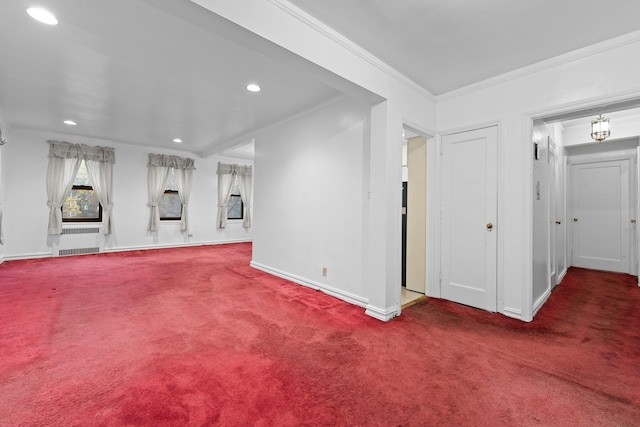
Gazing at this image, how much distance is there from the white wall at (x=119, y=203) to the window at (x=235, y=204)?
0.26 m

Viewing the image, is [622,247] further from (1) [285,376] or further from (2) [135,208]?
(2) [135,208]

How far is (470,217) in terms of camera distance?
10.8 ft

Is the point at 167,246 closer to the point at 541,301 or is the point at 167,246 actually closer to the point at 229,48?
the point at 229,48

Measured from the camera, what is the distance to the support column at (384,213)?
2.88m

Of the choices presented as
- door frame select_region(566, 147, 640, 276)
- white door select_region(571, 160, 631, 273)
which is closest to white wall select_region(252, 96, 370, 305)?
door frame select_region(566, 147, 640, 276)

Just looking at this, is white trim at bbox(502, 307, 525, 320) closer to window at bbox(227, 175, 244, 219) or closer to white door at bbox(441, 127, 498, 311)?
white door at bbox(441, 127, 498, 311)

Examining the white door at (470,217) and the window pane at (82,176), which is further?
the window pane at (82,176)

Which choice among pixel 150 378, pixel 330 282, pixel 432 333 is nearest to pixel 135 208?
pixel 330 282

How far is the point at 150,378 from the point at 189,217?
21.7 ft

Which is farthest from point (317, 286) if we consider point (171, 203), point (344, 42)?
point (171, 203)

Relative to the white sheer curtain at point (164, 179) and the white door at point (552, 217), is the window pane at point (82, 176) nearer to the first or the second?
the white sheer curtain at point (164, 179)

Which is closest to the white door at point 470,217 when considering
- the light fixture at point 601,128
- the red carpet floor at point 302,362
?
the red carpet floor at point 302,362

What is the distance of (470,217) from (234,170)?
22.9 feet

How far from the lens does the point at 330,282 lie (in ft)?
12.2
